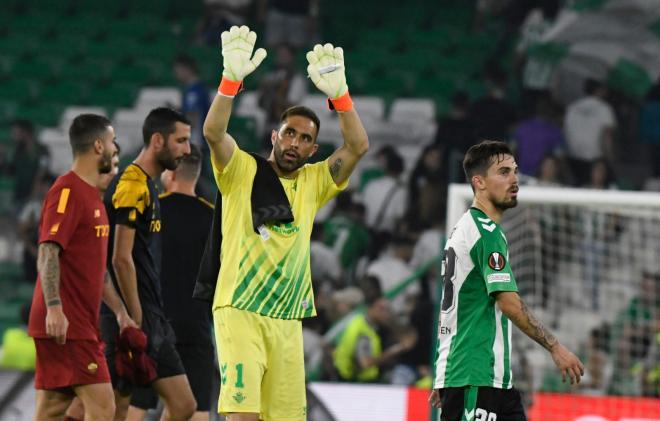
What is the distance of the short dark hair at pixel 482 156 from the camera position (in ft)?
18.4

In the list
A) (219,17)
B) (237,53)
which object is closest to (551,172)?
(219,17)

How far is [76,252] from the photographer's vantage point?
20.2 feet

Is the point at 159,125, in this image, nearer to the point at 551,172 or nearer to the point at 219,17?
the point at 551,172

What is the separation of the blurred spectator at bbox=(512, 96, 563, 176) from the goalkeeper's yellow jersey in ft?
28.4

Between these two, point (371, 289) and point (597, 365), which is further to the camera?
point (371, 289)

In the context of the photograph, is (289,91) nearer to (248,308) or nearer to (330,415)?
(330,415)

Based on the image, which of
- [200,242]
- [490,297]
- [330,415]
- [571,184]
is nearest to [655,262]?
[571,184]

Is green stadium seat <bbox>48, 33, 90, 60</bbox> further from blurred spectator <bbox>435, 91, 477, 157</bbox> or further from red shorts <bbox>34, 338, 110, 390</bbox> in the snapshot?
red shorts <bbox>34, 338, 110, 390</bbox>

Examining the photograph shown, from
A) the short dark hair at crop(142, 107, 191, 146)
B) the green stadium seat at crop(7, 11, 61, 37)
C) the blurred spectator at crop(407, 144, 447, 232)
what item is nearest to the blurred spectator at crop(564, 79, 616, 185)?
the blurred spectator at crop(407, 144, 447, 232)

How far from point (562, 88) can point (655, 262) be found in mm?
→ 3574

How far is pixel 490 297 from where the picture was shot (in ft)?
17.7

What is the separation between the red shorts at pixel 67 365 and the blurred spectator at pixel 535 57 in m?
9.83

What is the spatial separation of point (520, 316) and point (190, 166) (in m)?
2.78

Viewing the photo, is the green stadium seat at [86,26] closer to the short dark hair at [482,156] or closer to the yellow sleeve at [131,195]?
the yellow sleeve at [131,195]
